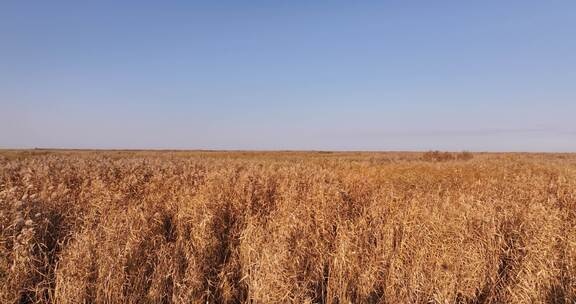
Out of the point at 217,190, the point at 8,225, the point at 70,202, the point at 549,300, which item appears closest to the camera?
the point at 549,300

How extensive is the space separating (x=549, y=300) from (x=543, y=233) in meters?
1.50

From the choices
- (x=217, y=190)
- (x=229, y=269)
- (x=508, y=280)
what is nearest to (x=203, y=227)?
(x=229, y=269)

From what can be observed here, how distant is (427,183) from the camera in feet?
37.8

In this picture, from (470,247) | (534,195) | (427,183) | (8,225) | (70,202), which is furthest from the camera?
(427,183)

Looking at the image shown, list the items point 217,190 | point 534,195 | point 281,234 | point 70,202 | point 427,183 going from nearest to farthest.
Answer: point 281,234
point 70,202
point 217,190
point 534,195
point 427,183

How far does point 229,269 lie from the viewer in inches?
198

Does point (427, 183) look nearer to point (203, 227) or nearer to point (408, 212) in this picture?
point (408, 212)

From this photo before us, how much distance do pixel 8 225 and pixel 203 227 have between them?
259 centimetres

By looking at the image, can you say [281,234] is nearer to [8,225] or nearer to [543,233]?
[8,225]

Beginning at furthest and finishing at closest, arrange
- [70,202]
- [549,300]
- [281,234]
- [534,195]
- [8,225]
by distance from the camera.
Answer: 1. [534,195]
2. [70,202]
3. [281,234]
4. [8,225]
5. [549,300]

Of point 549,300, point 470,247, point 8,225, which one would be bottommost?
point 549,300

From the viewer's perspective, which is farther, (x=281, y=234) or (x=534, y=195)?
(x=534, y=195)

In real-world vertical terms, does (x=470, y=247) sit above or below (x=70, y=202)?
below

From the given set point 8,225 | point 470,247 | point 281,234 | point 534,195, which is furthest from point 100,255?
point 534,195
